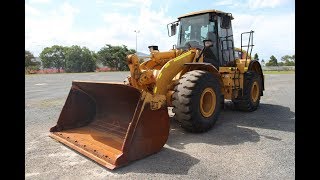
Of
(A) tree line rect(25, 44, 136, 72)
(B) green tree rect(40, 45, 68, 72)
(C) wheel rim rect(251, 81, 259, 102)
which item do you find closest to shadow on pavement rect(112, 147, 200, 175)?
(C) wheel rim rect(251, 81, 259, 102)

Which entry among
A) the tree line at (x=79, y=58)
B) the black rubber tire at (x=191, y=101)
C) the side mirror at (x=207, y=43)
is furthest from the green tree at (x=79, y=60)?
the black rubber tire at (x=191, y=101)

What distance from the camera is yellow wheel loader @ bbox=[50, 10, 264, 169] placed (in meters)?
4.16

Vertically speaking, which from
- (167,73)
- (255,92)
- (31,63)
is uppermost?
(31,63)

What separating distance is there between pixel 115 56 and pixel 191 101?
43114 mm

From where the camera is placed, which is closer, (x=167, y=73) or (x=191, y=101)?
(x=191, y=101)

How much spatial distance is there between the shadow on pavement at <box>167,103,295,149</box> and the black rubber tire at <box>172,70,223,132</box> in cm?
24

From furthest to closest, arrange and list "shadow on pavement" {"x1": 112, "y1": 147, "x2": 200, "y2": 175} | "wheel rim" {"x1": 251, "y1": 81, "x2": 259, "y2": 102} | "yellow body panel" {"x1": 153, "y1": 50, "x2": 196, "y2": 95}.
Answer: "wheel rim" {"x1": 251, "y1": 81, "x2": 259, "y2": 102} → "yellow body panel" {"x1": 153, "y1": 50, "x2": 196, "y2": 95} → "shadow on pavement" {"x1": 112, "y1": 147, "x2": 200, "y2": 175}

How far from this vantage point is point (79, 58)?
153 ft

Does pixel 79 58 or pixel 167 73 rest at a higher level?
pixel 79 58

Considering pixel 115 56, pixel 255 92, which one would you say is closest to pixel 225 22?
pixel 255 92

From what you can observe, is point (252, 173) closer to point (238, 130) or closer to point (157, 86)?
point (238, 130)

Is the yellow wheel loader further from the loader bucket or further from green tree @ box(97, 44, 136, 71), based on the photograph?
green tree @ box(97, 44, 136, 71)

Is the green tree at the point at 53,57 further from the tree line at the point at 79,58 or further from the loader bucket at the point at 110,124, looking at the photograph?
the loader bucket at the point at 110,124

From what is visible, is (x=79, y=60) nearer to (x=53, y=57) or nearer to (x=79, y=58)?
(x=79, y=58)
